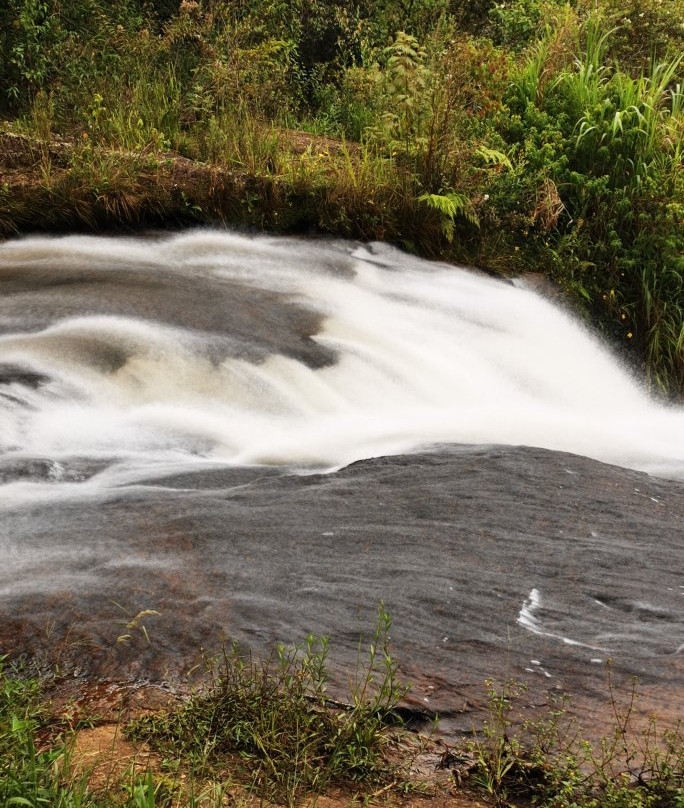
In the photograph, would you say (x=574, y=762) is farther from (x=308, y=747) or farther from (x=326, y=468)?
(x=326, y=468)

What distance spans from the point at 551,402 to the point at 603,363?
1164 mm

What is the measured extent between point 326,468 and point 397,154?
441 centimetres

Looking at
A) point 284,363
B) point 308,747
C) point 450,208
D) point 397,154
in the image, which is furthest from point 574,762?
point 397,154

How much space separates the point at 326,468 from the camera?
208 inches

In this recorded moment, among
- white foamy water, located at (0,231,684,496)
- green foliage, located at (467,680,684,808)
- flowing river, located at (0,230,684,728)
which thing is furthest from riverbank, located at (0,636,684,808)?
white foamy water, located at (0,231,684,496)

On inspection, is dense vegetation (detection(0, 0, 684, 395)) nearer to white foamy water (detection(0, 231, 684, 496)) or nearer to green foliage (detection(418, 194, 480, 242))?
green foliage (detection(418, 194, 480, 242))

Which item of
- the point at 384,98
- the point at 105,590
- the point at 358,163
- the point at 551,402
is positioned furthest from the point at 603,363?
the point at 105,590

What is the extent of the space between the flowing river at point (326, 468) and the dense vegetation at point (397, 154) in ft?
1.26

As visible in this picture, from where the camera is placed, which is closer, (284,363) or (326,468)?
(326,468)

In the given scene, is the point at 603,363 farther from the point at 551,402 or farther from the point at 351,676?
the point at 351,676

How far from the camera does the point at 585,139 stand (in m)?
8.98

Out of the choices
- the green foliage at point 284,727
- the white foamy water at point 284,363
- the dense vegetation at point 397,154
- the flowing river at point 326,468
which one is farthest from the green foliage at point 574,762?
the dense vegetation at point 397,154

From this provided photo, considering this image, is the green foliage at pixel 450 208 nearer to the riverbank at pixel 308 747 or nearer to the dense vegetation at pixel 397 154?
the dense vegetation at pixel 397 154

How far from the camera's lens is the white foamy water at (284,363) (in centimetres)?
562
